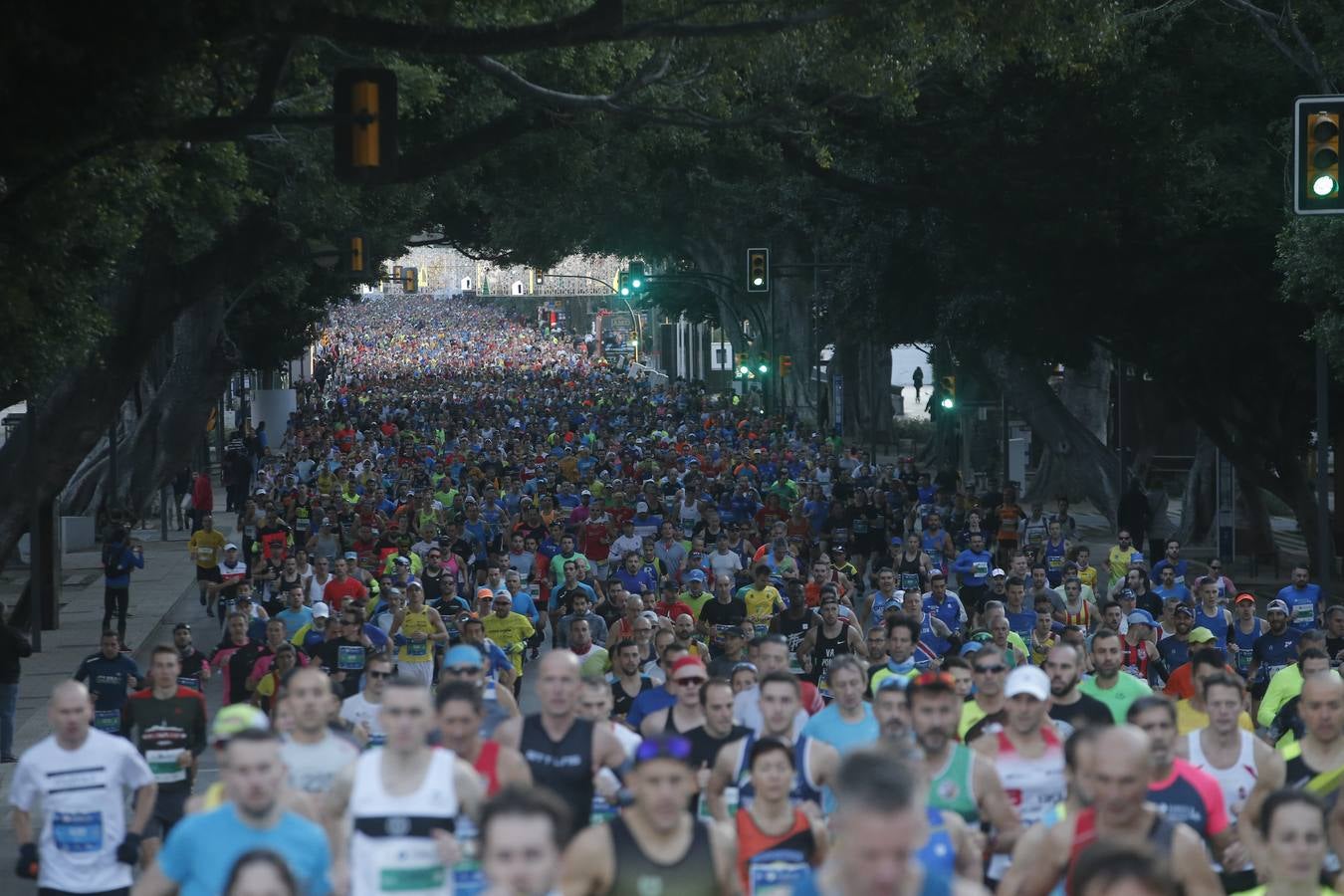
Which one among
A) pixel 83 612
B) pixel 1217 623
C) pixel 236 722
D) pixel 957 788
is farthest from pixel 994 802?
pixel 83 612

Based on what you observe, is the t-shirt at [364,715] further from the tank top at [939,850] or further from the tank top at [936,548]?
the tank top at [936,548]

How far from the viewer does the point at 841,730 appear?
967 cm

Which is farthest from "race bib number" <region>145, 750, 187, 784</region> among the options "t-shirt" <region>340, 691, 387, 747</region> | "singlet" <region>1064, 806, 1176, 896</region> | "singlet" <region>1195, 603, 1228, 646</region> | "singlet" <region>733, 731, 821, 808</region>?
"singlet" <region>1195, 603, 1228, 646</region>

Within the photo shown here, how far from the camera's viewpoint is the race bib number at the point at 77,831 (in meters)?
8.95

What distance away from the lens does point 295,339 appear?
52.0 m

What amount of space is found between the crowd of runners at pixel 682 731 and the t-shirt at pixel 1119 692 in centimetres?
2

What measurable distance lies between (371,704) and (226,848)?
536 centimetres

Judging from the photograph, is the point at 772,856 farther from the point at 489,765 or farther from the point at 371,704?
the point at 371,704

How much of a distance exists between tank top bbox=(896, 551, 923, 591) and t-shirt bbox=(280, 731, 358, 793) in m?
12.6

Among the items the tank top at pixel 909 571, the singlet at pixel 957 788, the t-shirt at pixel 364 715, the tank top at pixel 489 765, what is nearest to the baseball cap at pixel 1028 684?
the singlet at pixel 957 788

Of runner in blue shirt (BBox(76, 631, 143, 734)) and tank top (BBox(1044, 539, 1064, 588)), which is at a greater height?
tank top (BBox(1044, 539, 1064, 588))

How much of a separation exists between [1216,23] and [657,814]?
72.6 feet

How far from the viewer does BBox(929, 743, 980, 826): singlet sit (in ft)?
27.6

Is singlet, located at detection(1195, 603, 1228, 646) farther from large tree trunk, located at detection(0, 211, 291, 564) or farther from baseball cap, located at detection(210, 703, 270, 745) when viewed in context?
large tree trunk, located at detection(0, 211, 291, 564)
